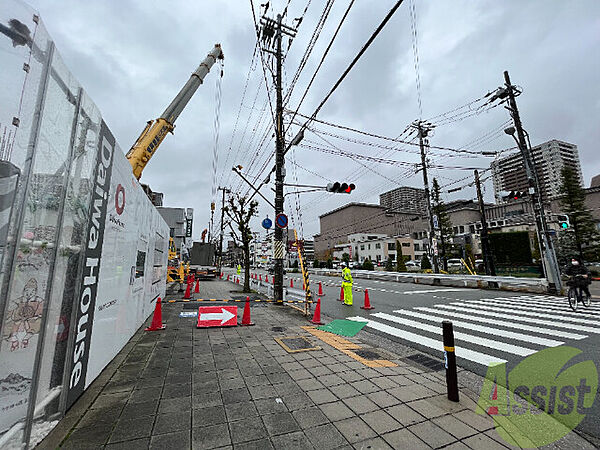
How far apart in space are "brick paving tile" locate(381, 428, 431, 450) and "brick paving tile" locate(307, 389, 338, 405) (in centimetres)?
83

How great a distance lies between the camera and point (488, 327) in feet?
23.3

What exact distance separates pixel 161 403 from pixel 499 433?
376 centimetres

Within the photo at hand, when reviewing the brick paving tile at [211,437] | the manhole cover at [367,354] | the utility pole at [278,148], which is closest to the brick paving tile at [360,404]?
the brick paving tile at [211,437]

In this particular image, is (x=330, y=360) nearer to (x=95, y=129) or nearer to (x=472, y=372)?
(x=472, y=372)

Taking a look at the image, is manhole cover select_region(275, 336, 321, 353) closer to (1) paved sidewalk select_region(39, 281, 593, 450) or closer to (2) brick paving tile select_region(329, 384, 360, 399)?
(1) paved sidewalk select_region(39, 281, 593, 450)

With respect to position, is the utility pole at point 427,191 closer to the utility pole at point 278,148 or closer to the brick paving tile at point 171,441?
the utility pole at point 278,148

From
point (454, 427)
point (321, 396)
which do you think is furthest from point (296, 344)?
point (454, 427)

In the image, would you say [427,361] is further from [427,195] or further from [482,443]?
[427,195]

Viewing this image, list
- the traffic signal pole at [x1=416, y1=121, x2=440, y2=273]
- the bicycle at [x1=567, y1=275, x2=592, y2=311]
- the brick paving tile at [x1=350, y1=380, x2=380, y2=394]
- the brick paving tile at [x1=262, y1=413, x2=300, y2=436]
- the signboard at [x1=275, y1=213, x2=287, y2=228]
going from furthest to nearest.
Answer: the traffic signal pole at [x1=416, y1=121, x2=440, y2=273] < the signboard at [x1=275, y1=213, x2=287, y2=228] < the bicycle at [x1=567, y1=275, x2=592, y2=311] < the brick paving tile at [x1=350, y1=380, x2=380, y2=394] < the brick paving tile at [x1=262, y1=413, x2=300, y2=436]

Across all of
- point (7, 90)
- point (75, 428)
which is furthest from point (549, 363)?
point (7, 90)

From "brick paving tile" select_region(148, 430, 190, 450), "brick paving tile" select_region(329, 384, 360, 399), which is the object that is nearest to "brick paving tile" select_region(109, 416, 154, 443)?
"brick paving tile" select_region(148, 430, 190, 450)

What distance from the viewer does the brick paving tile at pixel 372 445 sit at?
237 cm

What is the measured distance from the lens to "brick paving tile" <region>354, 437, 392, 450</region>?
237cm

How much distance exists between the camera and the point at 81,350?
3.06 meters
